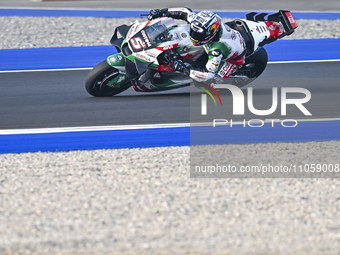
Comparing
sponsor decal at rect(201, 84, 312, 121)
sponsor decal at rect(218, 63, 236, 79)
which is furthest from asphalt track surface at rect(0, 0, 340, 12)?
sponsor decal at rect(218, 63, 236, 79)

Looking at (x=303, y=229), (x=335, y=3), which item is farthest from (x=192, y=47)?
(x=335, y=3)

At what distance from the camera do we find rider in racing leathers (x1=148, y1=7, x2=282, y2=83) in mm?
6781

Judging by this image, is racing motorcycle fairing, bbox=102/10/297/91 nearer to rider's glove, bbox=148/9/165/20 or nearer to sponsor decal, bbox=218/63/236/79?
sponsor decal, bbox=218/63/236/79

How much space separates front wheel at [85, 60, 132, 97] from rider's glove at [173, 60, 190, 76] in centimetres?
89

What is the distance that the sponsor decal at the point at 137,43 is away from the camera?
683cm

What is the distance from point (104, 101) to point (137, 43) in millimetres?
1321

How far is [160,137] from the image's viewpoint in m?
6.68

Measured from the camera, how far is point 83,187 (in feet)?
17.0

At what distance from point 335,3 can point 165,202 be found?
1284cm

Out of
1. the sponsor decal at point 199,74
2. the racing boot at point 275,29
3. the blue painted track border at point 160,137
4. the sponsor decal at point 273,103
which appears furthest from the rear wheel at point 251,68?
the blue painted track border at point 160,137

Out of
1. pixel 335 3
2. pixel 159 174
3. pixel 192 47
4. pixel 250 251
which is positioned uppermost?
pixel 335 3

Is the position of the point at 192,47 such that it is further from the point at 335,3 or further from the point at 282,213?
the point at 335,3

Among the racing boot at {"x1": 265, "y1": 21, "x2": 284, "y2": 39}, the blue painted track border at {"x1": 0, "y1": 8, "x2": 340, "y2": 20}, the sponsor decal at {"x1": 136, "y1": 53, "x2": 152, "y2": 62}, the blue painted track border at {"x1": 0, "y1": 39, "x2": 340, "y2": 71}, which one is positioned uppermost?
the blue painted track border at {"x1": 0, "y1": 8, "x2": 340, "y2": 20}

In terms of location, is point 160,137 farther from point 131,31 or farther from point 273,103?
point 273,103
